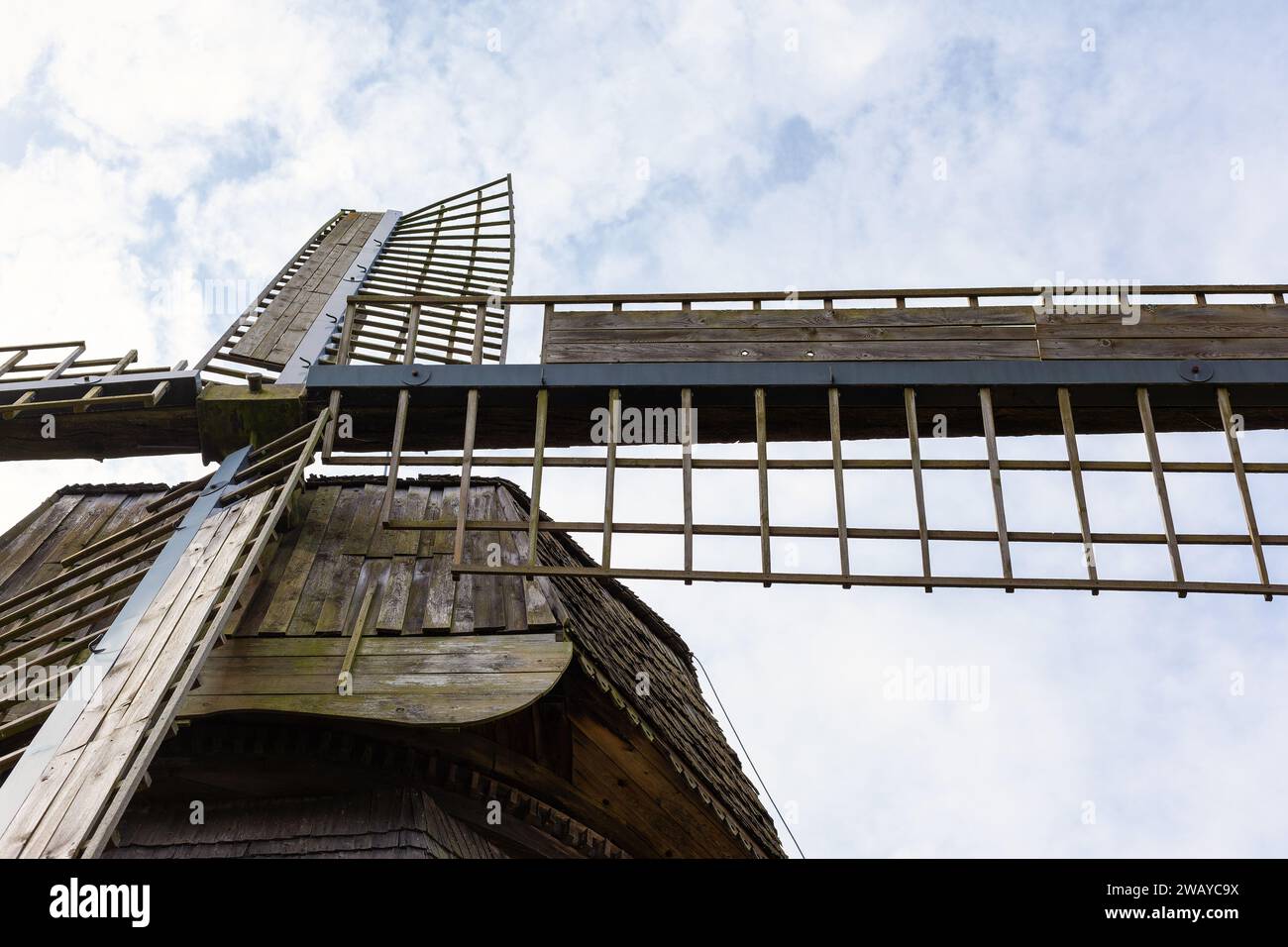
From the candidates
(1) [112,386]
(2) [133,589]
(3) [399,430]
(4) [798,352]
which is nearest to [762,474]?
(4) [798,352]

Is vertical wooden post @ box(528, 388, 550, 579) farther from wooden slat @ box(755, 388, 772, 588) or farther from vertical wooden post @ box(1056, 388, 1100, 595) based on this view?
vertical wooden post @ box(1056, 388, 1100, 595)

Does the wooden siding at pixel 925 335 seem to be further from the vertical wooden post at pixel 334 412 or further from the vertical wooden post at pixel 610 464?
the vertical wooden post at pixel 334 412

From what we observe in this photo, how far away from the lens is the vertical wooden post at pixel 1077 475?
726 cm

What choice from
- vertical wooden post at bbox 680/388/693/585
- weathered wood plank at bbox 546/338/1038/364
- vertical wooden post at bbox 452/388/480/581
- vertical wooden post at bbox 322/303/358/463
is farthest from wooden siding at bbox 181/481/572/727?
weathered wood plank at bbox 546/338/1038/364

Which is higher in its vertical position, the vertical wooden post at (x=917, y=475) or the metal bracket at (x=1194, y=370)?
the metal bracket at (x=1194, y=370)

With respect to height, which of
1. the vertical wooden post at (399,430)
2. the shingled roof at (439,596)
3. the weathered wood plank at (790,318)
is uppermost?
the weathered wood plank at (790,318)

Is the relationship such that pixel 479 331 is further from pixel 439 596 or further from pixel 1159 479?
pixel 1159 479

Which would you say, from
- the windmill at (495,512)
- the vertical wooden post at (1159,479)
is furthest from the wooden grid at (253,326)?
the vertical wooden post at (1159,479)

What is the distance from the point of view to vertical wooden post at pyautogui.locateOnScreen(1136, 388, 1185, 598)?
7277 mm

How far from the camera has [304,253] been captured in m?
12.6

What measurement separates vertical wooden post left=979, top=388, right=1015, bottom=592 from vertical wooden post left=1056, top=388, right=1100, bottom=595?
1.48 ft

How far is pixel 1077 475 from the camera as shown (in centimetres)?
771

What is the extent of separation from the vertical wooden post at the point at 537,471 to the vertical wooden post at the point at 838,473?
1.82 m
